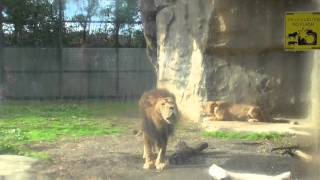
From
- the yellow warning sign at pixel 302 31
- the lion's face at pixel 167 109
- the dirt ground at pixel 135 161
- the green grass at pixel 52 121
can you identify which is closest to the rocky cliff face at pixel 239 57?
the green grass at pixel 52 121

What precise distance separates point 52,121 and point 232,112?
14.0 ft

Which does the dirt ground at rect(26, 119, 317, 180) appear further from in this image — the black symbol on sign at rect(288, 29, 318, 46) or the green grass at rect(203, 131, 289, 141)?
the black symbol on sign at rect(288, 29, 318, 46)

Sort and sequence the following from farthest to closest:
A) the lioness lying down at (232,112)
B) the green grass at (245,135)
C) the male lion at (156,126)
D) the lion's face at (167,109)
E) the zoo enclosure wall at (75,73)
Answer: the zoo enclosure wall at (75,73)
the lioness lying down at (232,112)
the green grass at (245,135)
the male lion at (156,126)
the lion's face at (167,109)

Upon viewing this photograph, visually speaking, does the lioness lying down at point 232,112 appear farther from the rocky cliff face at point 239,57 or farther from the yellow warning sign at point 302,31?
the yellow warning sign at point 302,31

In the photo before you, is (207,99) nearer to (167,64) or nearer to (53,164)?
(167,64)

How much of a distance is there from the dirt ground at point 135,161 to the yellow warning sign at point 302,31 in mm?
2224

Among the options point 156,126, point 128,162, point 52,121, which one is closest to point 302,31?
point 156,126

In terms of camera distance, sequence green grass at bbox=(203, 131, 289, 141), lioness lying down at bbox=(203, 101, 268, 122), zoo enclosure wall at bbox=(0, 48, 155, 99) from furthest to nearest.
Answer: zoo enclosure wall at bbox=(0, 48, 155, 99)
lioness lying down at bbox=(203, 101, 268, 122)
green grass at bbox=(203, 131, 289, 141)

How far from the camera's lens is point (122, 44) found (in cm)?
2262

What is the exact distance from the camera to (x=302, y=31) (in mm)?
6043

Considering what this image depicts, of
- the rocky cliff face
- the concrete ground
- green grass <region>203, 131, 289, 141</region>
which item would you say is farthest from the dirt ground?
the rocky cliff face

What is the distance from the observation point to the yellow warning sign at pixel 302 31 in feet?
19.7

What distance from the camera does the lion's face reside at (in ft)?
27.8

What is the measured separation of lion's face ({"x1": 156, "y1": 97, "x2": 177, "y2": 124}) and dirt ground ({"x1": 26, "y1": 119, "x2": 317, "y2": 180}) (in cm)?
76
